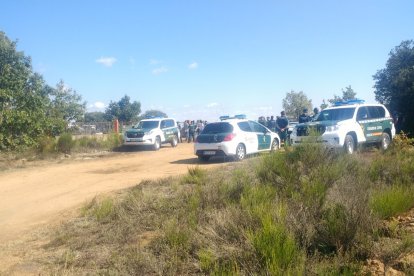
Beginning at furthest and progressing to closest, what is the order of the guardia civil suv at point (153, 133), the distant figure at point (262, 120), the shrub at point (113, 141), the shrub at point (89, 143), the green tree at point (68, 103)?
the green tree at point (68, 103)
the distant figure at point (262, 120)
the shrub at point (113, 141)
the guardia civil suv at point (153, 133)
the shrub at point (89, 143)

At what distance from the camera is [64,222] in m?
7.43

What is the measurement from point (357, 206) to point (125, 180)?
27.9ft

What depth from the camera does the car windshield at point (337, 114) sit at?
1354cm

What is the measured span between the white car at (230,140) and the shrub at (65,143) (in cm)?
881

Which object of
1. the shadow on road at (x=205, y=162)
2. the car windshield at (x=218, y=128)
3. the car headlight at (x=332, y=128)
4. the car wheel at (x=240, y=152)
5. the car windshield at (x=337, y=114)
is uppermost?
the car windshield at (x=337, y=114)

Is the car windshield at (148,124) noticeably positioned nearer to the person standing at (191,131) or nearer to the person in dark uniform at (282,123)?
the person standing at (191,131)

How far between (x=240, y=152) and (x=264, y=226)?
10.2 meters

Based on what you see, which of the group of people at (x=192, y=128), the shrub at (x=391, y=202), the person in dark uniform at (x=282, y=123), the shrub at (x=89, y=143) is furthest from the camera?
the group of people at (x=192, y=128)

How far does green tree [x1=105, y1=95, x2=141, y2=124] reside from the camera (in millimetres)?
60812

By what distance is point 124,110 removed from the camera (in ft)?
200

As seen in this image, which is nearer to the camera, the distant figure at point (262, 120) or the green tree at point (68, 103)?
the distant figure at point (262, 120)

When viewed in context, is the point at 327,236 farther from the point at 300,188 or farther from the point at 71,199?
the point at 71,199

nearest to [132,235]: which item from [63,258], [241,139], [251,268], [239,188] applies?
[63,258]

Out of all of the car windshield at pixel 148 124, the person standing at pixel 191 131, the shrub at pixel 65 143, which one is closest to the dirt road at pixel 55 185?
the shrub at pixel 65 143
